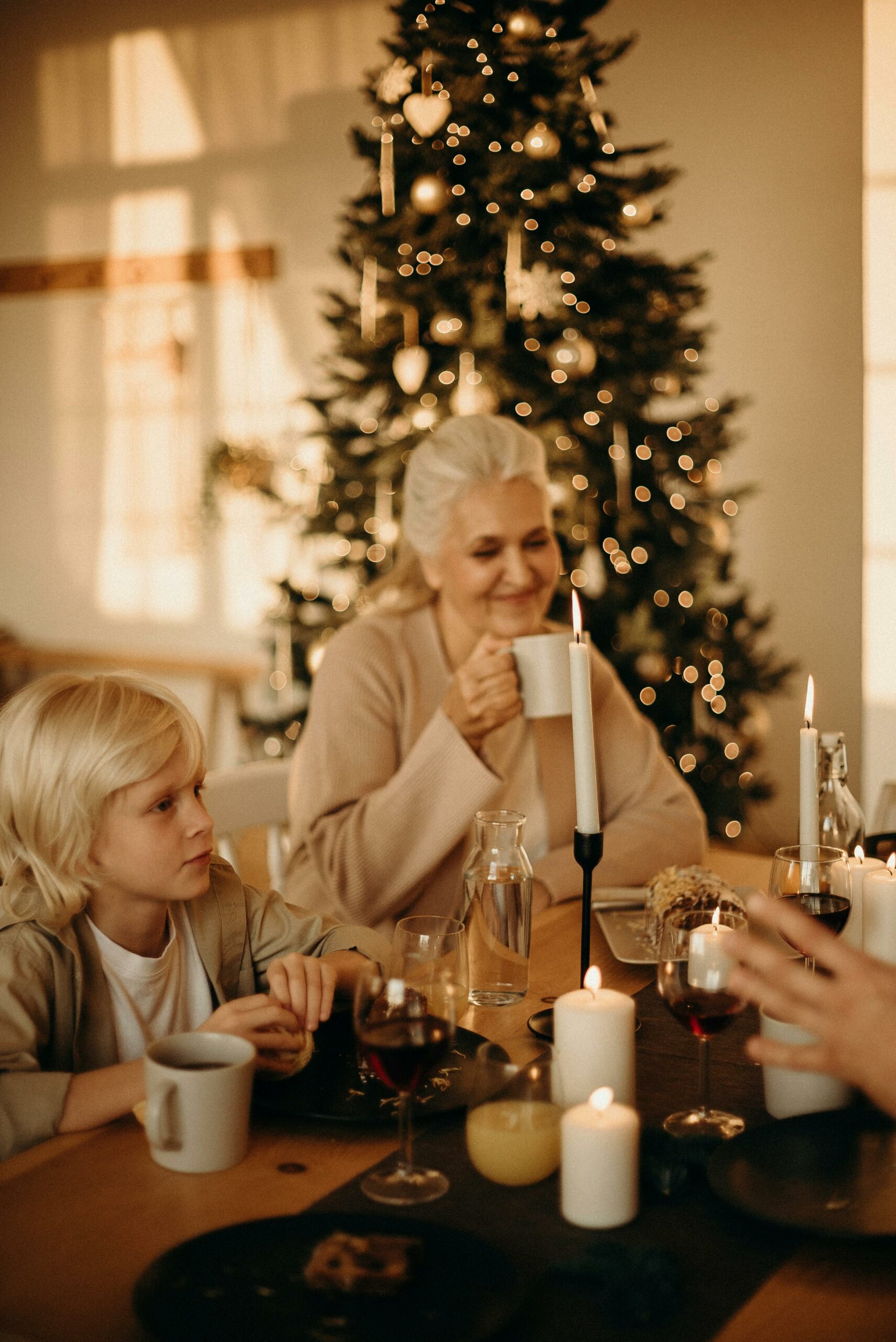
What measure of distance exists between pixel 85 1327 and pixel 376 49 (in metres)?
4.92

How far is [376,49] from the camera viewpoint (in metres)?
4.93

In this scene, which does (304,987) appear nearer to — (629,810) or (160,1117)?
(160,1117)

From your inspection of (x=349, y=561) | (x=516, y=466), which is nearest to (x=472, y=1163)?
(x=516, y=466)

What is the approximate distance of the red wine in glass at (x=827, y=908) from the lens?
1.28m

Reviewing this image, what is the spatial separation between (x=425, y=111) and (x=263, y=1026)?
2271 millimetres

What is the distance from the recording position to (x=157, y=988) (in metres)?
1.38

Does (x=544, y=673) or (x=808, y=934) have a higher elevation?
(x=544, y=673)

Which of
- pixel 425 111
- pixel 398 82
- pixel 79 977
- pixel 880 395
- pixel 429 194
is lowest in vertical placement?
pixel 79 977

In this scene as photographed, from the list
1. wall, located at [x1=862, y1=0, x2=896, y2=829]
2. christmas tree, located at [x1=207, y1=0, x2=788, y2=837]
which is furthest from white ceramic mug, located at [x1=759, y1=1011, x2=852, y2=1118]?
wall, located at [x1=862, y1=0, x2=896, y2=829]

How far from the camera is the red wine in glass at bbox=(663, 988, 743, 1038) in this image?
3.38 feet

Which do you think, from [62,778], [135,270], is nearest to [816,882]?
[62,778]

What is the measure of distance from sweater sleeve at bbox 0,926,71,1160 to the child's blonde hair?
5 cm

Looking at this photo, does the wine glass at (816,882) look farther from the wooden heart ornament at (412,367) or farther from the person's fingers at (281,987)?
the wooden heart ornament at (412,367)

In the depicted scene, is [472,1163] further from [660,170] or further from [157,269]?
[157,269]
